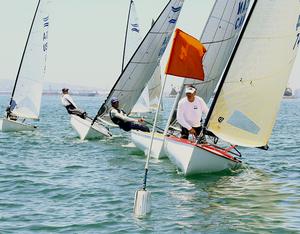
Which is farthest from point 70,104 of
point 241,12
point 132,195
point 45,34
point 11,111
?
point 132,195

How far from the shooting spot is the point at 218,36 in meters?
19.5

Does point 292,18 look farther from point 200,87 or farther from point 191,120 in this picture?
point 200,87

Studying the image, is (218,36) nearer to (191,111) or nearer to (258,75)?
(191,111)

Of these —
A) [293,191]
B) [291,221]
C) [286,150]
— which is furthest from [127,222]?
[286,150]

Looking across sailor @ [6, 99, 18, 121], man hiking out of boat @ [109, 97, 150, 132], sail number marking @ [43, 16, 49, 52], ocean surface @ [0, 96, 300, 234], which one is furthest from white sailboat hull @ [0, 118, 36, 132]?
man hiking out of boat @ [109, 97, 150, 132]

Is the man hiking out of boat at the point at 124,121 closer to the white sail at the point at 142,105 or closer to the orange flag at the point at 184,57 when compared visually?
the orange flag at the point at 184,57

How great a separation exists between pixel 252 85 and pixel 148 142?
17.5 ft

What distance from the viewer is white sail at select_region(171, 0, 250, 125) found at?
63.1ft

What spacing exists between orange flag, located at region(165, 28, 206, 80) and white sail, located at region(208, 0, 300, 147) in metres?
1.44

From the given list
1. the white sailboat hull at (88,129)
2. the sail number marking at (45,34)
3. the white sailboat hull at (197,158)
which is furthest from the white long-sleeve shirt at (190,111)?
the sail number marking at (45,34)

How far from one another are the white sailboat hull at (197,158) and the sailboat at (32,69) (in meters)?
16.2

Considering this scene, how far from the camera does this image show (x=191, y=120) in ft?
52.1

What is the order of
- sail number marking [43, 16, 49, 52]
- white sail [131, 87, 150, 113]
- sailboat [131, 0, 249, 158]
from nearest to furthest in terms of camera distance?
sailboat [131, 0, 249, 158]
sail number marking [43, 16, 49, 52]
white sail [131, 87, 150, 113]

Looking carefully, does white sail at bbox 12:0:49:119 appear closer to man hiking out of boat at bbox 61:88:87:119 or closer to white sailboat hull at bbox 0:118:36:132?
white sailboat hull at bbox 0:118:36:132
